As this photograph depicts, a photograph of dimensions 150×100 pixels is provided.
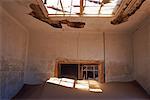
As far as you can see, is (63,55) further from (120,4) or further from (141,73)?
(120,4)

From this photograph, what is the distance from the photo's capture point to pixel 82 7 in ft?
16.3

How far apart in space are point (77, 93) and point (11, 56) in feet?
7.41

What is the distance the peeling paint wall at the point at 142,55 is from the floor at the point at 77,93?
13.5 inches

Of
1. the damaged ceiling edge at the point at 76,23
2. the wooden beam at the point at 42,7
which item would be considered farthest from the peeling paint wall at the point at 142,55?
the wooden beam at the point at 42,7

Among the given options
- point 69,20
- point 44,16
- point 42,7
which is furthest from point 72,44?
point 42,7

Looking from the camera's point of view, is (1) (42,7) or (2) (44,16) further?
(2) (44,16)

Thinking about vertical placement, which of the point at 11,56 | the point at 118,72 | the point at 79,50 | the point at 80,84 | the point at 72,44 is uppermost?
the point at 72,44

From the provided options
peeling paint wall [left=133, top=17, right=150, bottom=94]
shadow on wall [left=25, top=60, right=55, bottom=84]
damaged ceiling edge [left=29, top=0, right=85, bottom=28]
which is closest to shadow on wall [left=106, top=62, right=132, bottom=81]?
peeling paint wall [left=133, top=17, right=150, bottom=94]

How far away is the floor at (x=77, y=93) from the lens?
5.87 meters

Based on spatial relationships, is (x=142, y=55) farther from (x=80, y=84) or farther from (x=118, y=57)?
(x=80, y=84)

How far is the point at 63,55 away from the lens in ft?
24.6

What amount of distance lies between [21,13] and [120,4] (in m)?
2.59

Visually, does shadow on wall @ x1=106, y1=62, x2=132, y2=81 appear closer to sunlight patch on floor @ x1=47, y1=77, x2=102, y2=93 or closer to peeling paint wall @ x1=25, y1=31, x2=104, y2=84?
peeling paint wall @ x1=25, y1=31, x2=104, y2=84

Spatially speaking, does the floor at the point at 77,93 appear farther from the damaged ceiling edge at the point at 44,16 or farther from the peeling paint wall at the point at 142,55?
the damaged ceiling edge at the point at 44,16
